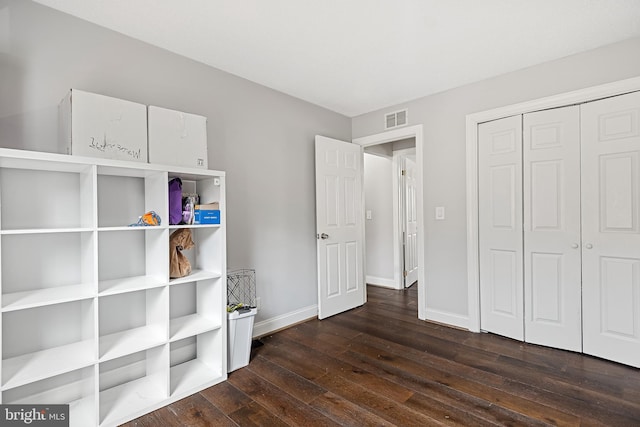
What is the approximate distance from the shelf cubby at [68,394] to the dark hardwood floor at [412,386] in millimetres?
283

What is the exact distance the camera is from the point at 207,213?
7.23 feet

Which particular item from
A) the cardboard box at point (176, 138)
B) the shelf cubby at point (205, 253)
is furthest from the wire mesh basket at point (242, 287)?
the cardboard box at point (176, 138)

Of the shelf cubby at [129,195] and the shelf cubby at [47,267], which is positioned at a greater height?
the shelf cubby at [129,195]

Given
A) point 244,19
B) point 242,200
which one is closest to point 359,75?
point 244,19

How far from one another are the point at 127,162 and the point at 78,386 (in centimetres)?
141

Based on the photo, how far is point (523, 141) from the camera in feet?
9.18

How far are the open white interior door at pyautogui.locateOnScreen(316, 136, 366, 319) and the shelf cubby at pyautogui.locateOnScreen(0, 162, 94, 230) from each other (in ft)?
6.85

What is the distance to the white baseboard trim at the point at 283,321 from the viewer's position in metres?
2.98

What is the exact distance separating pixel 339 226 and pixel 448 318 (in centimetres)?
149

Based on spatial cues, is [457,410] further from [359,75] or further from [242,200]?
[359,75]

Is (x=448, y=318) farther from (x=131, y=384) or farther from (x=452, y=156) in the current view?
(x=131, y=384)

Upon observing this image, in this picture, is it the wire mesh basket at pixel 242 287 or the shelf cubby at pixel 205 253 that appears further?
the wire mesh basket at pixel 242 287

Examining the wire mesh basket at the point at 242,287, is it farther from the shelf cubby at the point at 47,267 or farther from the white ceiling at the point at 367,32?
the white ceiling at the point at 367,32
